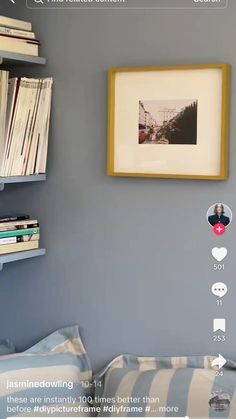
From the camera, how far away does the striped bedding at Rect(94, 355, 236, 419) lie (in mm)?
1192

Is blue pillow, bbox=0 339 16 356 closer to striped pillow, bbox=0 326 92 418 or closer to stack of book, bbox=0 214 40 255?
striped pillow, bbox=0 326 92 418

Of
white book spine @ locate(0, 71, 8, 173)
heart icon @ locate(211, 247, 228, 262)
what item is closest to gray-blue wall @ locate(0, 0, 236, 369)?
heart icon @ locate(211, 247, 228, 262)

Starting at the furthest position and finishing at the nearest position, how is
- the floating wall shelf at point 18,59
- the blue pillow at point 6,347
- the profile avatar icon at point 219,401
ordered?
the blue pillow at point 6,347, the floating wall shelf at point 18,59, the profile avatar icon at point 219,401

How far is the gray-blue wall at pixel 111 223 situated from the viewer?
1253mm

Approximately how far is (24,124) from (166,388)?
593 millimetres

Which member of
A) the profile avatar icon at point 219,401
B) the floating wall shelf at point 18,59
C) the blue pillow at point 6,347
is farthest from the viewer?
the blue pillow at point 6,347

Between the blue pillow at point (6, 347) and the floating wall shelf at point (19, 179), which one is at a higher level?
the floating wall shelf at point (19, 179)

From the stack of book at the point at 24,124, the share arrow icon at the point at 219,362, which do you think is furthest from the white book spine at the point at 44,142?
the share arrow icon at the point at 219,362

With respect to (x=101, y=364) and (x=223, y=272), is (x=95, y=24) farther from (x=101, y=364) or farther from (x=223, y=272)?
(x=101, y=364)

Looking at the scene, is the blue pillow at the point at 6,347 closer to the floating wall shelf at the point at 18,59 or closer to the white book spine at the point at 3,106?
the white book spine at the point at 3,106

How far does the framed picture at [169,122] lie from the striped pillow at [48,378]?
389mm

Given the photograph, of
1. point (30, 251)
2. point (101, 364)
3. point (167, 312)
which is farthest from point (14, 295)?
point (167, 312)

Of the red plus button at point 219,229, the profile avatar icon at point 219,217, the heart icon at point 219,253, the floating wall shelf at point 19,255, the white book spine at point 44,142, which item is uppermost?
the white book spine at point 44,142

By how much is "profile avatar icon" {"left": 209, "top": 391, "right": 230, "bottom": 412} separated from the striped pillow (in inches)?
9.3
